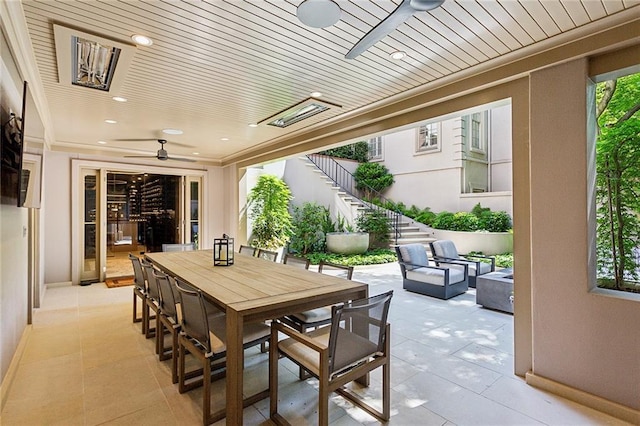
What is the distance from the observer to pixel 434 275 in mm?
5059

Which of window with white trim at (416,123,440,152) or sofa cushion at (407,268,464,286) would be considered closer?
sofa cushion at (407,268,464,286)

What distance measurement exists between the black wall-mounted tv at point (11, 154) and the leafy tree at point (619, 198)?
4564 millimetres

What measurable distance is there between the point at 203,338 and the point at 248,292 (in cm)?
42

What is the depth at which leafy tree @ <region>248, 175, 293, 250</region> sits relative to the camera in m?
7.59

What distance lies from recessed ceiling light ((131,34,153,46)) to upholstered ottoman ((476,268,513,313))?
15.9ft

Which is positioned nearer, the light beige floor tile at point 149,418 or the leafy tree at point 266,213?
the light beige floor tile at point 149,418

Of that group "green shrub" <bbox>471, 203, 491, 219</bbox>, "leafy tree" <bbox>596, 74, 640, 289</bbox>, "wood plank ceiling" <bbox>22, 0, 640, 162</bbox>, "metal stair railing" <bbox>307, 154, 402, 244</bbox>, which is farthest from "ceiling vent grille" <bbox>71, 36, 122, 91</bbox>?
"green shrub" <bbox>471, 203, 491, 219</bbox>

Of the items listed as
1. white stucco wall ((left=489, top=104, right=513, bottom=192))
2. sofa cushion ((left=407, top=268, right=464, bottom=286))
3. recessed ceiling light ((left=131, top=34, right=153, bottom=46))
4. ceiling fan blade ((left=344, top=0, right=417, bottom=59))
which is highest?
white stucco wall ((left=489, top=104, right=513, bottom=192))

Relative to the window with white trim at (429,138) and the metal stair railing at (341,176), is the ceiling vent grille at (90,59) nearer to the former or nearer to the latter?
the metal stair railing at (341,176)

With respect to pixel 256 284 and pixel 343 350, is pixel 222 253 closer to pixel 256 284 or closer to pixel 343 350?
pixel 256 284

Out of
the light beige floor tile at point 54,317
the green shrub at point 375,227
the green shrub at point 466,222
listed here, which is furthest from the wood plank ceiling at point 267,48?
the green shrub at point 466,222

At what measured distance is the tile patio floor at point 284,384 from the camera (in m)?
2.14

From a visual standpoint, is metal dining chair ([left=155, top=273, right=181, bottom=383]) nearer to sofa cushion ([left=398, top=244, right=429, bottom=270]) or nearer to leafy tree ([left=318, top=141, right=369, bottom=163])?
sofa cushion ([left=398, top=244, right=429, bottom=270])

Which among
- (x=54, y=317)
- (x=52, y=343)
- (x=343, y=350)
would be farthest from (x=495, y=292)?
(x=54, y=317)
